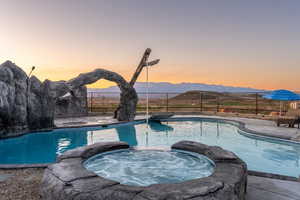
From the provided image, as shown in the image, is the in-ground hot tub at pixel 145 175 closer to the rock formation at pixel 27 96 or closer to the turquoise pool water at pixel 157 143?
the turquoise pool water at pixel 157 143

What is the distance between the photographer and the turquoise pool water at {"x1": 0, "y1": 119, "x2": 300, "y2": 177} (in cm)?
555

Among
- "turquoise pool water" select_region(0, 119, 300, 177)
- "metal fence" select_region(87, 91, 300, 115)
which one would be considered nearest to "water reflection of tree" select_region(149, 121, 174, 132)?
"turquoise pool water" select_region(0, 119, 300, 177)

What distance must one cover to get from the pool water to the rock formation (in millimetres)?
5443

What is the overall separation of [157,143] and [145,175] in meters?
3.95

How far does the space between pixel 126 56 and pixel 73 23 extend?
373 centimetres

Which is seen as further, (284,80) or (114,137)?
(284,80)

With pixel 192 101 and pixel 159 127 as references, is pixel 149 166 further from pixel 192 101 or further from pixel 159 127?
pixel 192 101

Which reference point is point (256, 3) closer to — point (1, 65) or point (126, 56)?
point (126, 56)

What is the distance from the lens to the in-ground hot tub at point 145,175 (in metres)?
2.07

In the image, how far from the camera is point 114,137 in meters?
8.23

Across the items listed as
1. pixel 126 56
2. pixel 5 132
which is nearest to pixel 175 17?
pixel 126 56

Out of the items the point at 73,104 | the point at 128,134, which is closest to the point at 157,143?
the point at 128,134

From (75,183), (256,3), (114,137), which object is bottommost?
(114,137)

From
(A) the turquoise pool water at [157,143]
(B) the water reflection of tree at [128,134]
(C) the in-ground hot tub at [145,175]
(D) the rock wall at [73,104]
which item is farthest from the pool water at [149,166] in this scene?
(D) the rock wall at [73,104]
